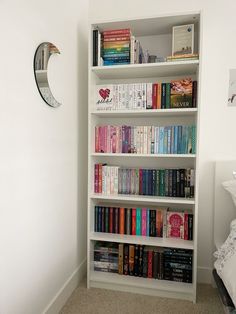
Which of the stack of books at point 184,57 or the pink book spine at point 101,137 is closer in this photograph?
the stack of books at point 184,57

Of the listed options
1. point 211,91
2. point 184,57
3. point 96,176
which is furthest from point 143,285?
point 184,57

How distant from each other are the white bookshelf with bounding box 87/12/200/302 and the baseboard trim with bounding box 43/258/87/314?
108mm

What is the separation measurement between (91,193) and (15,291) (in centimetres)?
86

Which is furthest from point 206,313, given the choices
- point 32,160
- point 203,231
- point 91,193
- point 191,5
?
point 191,5

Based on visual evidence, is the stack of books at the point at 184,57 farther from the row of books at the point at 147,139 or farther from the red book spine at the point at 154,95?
the row of books at the point at 147,139

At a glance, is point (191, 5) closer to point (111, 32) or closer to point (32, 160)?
point (111, 32)

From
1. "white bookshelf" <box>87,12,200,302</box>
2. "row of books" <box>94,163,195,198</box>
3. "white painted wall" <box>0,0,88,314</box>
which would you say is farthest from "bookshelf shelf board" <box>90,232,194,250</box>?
"row of books" <box>94,163,195,198</box>

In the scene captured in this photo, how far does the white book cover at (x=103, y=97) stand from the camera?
189cm

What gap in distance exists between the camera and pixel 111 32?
1.85 meters

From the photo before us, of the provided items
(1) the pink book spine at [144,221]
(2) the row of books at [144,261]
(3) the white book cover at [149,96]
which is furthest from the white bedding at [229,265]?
(3) the white book cover at [149,96]

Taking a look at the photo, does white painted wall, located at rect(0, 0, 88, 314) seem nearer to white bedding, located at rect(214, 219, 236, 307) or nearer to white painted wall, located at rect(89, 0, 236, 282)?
white painted wall, located at rect(89, 0, 236, 282)

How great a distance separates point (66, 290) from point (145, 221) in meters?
0.76

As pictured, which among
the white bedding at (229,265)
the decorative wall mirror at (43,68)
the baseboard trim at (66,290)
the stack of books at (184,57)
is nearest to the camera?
the white bedding at (229,265)

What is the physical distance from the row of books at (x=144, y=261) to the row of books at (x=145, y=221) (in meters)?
0.11
